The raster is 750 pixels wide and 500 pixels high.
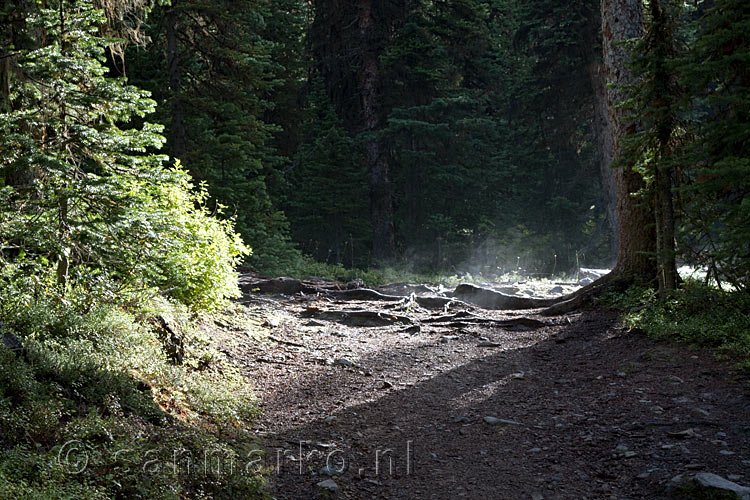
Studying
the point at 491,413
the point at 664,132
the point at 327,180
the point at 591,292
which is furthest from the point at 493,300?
the point at 327,180

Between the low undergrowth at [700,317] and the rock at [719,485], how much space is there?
2.41 m

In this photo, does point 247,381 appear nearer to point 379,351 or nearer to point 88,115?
point 379,351

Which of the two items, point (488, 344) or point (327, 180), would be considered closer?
point (488, 344)

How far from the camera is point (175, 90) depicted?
15.5 m

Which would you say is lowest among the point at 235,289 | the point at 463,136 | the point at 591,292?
the point at 235,289

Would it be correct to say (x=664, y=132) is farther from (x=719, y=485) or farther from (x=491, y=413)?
(x=719, y=485)

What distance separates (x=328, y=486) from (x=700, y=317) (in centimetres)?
564

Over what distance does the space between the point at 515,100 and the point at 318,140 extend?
9.74 m

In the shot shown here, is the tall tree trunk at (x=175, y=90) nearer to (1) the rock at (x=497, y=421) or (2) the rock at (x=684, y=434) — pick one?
(1) the rock at (x=497, y=421)

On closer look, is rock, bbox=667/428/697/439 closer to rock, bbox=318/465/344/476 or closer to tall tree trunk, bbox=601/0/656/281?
rock, bbox=318/465/344/476

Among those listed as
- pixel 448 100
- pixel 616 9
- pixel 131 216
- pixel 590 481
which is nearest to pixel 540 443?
pixel 590 481

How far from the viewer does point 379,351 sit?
8.02 m

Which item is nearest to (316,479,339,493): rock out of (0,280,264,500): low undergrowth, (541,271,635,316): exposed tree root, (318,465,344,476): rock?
(318,465,344,476): rock

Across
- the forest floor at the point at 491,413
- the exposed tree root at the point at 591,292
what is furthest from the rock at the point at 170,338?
the exposed tree root at the point at 591,292
